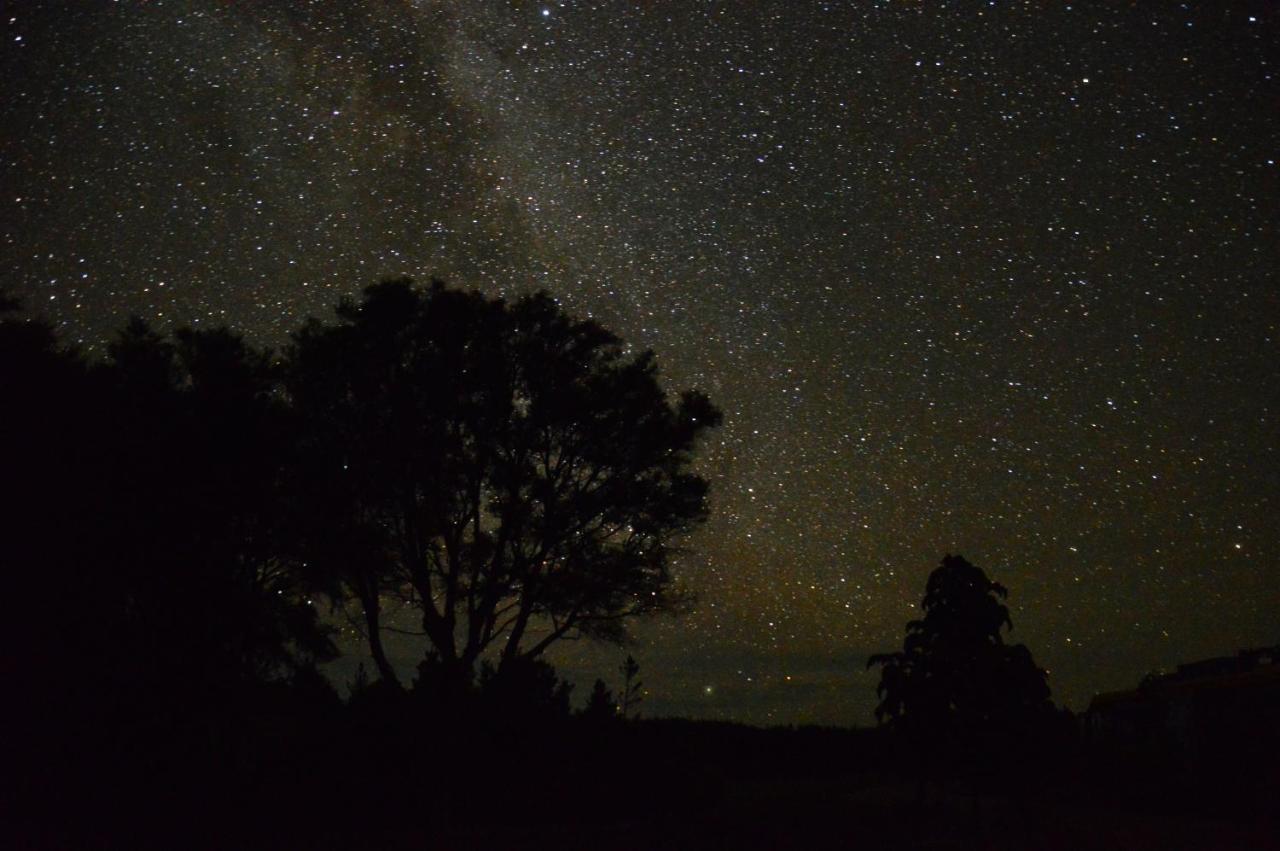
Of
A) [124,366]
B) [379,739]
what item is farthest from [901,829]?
[124,366]

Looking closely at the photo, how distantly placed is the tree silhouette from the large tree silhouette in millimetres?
6754

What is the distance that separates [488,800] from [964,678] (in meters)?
8.02

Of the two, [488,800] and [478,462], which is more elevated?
[478,462]

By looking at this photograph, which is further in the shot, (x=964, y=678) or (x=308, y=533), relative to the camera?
(x=308, y=533)

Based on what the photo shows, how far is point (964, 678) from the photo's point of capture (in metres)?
18.0

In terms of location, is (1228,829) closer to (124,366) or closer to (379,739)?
(379,739)

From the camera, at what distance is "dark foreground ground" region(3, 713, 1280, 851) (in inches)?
510

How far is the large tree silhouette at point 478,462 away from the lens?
22.1m

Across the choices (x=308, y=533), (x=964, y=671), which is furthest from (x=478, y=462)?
(x=964, y=671)

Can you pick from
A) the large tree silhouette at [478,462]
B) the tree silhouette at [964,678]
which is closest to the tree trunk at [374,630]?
the large tree silhouette at [478,462]

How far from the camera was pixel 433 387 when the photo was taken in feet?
74.5

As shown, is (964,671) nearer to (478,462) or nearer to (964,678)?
(964,678)

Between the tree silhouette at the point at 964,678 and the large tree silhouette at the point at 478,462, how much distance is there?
22.2ft

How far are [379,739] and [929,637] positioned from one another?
367 inches
